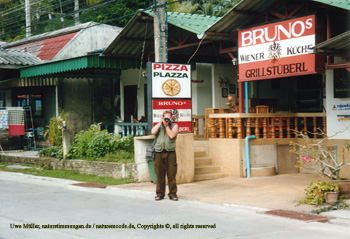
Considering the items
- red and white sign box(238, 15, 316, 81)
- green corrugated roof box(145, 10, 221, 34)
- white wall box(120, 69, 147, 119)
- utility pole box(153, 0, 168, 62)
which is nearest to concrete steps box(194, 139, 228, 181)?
red and white sign box(238, 15, 316, 81)

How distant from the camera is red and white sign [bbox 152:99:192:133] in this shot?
11.6 metres

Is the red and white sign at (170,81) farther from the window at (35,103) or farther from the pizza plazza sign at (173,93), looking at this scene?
the window at (35,103)

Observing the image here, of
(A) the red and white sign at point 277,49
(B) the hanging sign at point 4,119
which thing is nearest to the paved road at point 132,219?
(A) the red and white sign at point 277,49

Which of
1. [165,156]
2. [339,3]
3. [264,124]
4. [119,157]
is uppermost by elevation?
[339,3]

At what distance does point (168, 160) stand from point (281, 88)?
909 centimetres

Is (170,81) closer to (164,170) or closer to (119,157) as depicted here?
(164,170)

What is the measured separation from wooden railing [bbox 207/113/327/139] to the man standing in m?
3.70

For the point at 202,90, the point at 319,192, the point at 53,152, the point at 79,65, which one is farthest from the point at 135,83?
the point at 319,192

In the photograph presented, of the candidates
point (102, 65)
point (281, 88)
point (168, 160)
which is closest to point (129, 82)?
point (102, 65)

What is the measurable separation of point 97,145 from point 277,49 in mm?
6353

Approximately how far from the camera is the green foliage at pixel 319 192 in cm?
897

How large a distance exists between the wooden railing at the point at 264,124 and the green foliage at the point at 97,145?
298 centimetres

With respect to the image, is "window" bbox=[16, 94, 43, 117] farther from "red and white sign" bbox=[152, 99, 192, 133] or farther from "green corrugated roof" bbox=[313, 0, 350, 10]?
"green corrugated roof" bbox=[313, 0, 350, 10]

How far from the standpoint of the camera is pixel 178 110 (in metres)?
11.9
